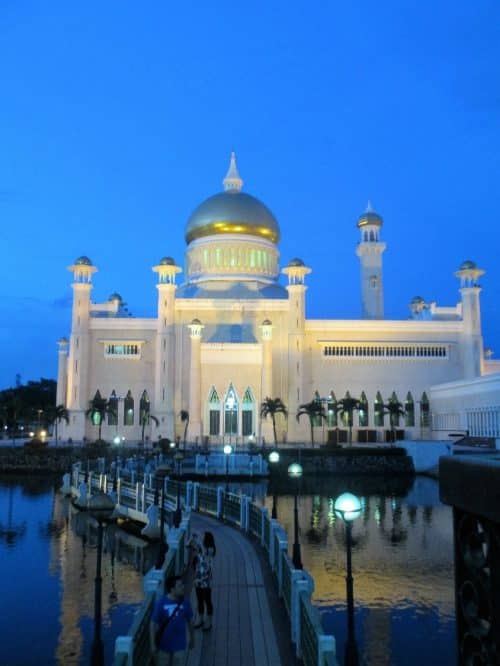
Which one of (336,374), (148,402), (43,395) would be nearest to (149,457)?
(148,402)

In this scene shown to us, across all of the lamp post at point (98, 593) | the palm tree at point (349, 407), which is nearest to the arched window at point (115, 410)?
the palm tree at point (349, 407)

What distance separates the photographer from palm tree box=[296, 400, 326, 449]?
48531mm

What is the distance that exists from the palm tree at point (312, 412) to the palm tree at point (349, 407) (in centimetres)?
145

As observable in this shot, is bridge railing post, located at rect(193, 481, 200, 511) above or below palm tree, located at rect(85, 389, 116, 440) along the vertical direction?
below

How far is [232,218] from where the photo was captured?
2334 inches

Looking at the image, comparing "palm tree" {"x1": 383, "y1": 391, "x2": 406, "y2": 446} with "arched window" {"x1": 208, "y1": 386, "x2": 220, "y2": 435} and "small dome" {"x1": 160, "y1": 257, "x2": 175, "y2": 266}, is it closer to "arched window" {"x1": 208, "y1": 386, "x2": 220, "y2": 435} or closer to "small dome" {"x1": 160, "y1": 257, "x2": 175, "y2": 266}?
"arched window" {"x1": 208, "y1": 386, "x2": 220, "y2": 435}

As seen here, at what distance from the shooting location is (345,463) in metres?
43.6

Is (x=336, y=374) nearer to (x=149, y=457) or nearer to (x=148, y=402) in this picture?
(x=148, y=402)

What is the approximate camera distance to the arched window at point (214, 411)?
51.5m

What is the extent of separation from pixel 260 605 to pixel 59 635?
437cm

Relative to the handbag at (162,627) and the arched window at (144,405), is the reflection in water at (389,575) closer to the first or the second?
the handbag at (162,627)

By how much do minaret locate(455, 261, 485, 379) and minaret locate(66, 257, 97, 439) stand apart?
29931mm

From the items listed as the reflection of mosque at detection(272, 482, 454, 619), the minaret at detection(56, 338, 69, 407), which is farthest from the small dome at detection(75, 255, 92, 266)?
the reflection of mosque at detection(272, 482, 454, 619)

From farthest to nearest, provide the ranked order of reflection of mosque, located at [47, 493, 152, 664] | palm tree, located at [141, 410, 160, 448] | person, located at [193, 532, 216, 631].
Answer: palm tree, located at [141, 410, 160, 448] < reflection of mosque, located at [47, 493, 152, 664] < person, located at [193, 532, 216, 631]
